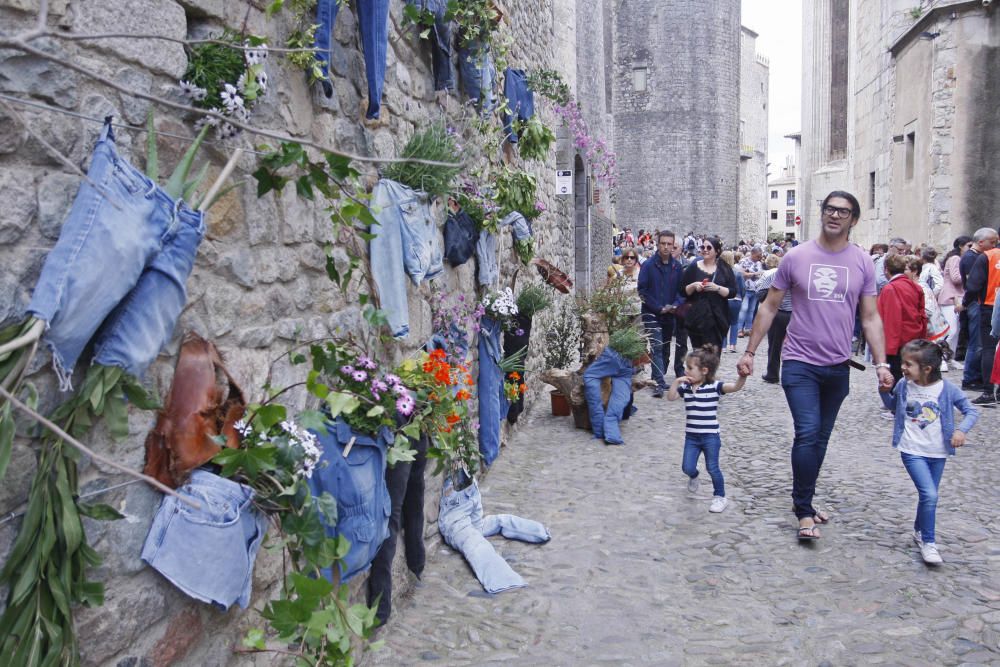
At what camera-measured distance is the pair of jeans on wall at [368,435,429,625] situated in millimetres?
3590

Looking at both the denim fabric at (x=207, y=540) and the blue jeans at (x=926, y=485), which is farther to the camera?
the blue jeans at (x=926, y=485)

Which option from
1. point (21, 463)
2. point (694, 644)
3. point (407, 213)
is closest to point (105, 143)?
point (21, 463)

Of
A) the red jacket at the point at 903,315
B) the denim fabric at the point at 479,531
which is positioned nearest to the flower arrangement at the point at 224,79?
the denim fabric at the point at 479,531

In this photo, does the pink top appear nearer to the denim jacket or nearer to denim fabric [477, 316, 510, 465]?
the denim jacket

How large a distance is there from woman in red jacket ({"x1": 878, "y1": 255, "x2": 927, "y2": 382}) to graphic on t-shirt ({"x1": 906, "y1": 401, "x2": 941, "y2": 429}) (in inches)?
143

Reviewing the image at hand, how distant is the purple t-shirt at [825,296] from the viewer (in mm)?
4598

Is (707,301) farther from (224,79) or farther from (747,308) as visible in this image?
(224,79)

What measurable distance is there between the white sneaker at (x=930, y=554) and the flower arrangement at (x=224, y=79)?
3933mm

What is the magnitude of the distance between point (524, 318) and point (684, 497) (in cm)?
213

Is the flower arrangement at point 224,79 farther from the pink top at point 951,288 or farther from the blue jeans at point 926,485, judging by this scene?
the pink top at point 951,288

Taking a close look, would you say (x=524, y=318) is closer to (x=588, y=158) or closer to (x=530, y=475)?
(x=530, y=475)

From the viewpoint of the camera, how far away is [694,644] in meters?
3.59

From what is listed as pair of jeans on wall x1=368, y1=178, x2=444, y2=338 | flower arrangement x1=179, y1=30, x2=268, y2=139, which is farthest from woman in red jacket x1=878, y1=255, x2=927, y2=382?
flower arrangement x1=179, y1=30, x2=268, y2=139

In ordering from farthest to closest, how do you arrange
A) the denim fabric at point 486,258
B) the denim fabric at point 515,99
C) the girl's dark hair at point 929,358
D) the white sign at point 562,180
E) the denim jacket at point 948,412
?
the white sign at point 562,180, the denim fabric at point 515,99, the denim fabric at point 486,258, the girl's dark hair at point 929,358, the denim jacket at point 948,412
